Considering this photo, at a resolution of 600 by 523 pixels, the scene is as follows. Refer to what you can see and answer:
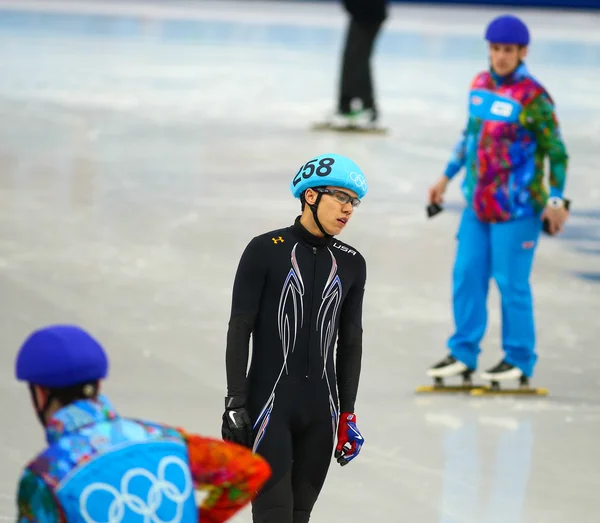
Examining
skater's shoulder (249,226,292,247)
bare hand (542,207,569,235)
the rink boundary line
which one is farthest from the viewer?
the rink boundary line

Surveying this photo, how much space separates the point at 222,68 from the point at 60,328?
2058cm

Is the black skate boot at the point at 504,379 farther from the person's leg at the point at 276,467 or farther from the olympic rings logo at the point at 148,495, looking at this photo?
the olympic rings logo at the point at 148,495

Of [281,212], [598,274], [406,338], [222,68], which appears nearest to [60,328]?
[406,338]

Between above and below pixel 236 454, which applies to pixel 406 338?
below

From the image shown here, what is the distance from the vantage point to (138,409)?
645 centimetres

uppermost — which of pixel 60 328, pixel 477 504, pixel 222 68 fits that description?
pixel 60 328

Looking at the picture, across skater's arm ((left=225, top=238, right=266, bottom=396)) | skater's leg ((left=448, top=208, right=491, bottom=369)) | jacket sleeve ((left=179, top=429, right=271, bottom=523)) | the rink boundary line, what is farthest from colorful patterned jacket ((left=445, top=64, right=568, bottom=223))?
the rink boundary line

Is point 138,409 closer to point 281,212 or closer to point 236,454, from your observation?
point 236,454

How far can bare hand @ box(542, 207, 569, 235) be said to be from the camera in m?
6.50

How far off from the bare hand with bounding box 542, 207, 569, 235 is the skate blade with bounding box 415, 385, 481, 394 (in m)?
0.96

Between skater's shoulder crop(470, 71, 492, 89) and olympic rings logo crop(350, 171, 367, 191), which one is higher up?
olympic rings logo crop(350, 171, 367, 191)

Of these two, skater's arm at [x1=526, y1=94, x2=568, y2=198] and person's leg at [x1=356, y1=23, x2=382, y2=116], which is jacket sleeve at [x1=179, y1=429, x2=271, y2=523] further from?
person's leg at [x1=356, y1=23, x2=382, y2=116]

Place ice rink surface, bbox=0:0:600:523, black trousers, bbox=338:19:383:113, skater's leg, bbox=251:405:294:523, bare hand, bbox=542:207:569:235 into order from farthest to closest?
1. black trousers, bbox=338:19:383:113
2. bare hand, bbox=542:207:569:235
3. ice rink surface, bbox=0:0:600:523
4. skater's leg, bbox=251:405:294:523

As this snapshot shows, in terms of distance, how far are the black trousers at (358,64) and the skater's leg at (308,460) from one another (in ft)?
40.4
